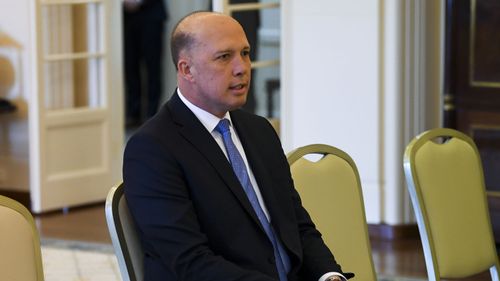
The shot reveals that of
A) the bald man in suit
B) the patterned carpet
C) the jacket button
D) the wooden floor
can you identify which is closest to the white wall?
the wooden floor

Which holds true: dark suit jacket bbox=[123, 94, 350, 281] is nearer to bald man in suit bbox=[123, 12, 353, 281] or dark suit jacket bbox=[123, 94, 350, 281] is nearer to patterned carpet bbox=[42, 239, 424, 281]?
bald man in suit bbox=[123, 12, 353, 281]

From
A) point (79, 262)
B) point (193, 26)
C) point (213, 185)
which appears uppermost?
point (193, 26)

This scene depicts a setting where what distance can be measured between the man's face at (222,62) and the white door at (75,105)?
415cm

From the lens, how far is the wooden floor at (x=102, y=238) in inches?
214

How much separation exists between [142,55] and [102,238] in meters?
4.52

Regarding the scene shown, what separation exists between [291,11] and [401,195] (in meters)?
1.20

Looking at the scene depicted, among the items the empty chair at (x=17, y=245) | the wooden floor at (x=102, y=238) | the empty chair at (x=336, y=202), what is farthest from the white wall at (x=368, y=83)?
the empty chair at (x=17, y=245)

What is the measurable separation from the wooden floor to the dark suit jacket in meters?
2.69

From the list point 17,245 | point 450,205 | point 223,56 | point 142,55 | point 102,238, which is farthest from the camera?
point 142,55

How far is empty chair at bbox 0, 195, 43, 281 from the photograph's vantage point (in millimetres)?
2273

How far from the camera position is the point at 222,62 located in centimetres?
262

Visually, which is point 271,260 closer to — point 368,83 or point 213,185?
point 213,185

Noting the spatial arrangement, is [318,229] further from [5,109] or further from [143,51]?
[143,51]

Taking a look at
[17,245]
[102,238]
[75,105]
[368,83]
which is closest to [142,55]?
[75,105]
